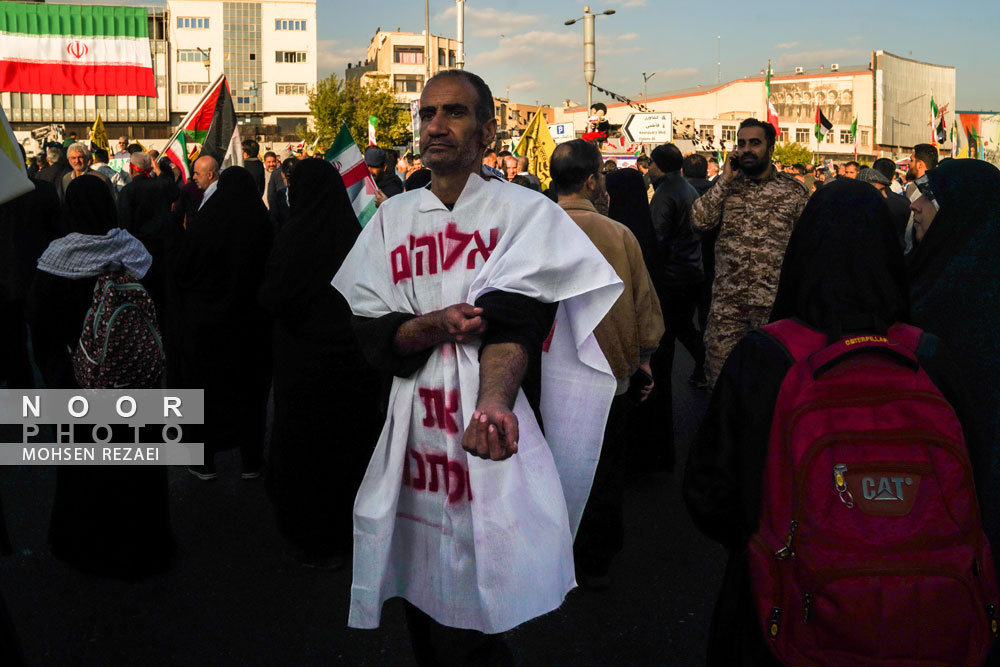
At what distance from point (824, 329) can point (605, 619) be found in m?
2.18

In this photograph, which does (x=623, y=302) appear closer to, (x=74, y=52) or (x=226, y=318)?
(x=226, y=318)

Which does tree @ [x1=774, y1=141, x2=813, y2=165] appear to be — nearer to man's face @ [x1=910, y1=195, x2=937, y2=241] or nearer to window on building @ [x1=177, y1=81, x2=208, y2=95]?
window on building @ [x1=177, y1=81, x2=208, y2=95]

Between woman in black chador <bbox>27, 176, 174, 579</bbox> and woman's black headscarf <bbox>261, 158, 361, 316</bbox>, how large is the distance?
0.70m

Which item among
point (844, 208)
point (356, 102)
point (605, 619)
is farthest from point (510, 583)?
point (356, 102)

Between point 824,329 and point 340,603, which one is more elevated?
point 824,329

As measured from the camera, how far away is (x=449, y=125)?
2.51m

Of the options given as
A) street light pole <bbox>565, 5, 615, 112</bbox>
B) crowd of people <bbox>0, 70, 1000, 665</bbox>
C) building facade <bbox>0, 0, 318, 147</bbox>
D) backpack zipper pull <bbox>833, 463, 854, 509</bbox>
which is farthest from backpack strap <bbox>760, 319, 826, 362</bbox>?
building facade <bbox>0, 0, 318, 147</bbox>

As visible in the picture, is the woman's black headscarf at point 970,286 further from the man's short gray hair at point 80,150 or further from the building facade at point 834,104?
the building facade at point 834,104

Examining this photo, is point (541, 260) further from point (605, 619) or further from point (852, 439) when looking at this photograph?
point (605, 619)

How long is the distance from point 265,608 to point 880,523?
2.87 meters

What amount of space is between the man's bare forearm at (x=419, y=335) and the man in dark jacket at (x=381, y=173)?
722cm

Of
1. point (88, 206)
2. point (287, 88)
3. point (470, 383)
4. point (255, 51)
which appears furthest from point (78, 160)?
point (255, 51)

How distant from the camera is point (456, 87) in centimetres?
252

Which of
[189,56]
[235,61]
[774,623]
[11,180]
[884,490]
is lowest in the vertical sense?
[774,623]
